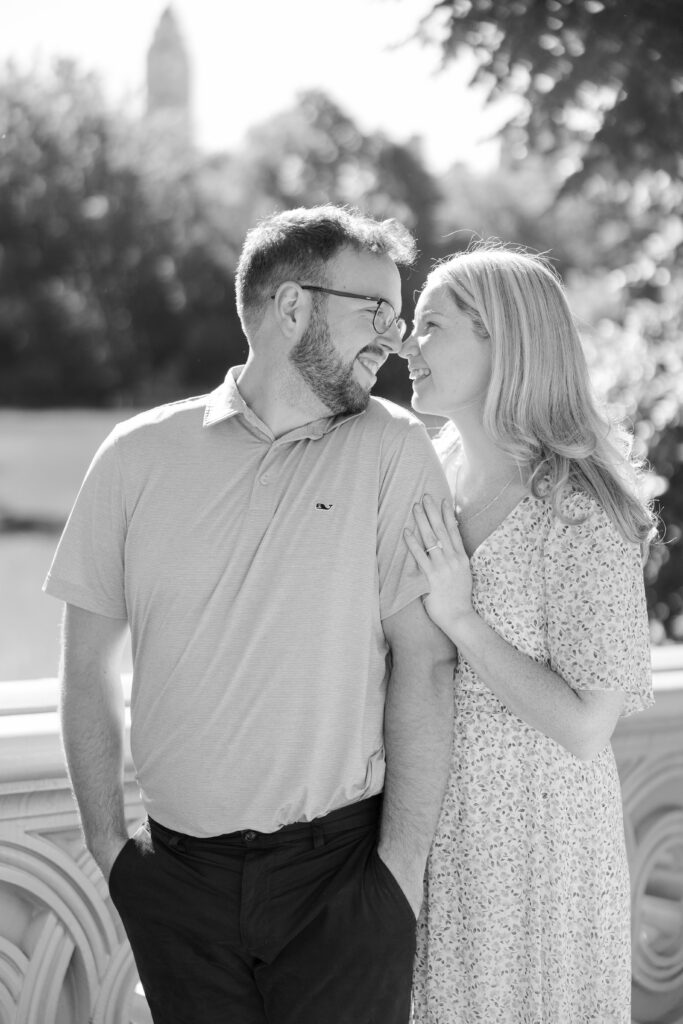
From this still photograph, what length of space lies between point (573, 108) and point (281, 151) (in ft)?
54.7

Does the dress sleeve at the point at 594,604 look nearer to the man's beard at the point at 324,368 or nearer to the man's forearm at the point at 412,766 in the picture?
the man's forearm at the point at 412,766

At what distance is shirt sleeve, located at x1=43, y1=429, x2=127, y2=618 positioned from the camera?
1.72m

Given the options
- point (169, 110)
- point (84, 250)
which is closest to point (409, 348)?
point (84, 250)

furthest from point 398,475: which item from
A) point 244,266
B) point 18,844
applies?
point 18,844

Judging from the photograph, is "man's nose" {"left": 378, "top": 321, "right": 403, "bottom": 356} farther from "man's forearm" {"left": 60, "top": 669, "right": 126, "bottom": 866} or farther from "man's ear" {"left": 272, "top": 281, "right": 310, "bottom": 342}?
"man's forearm" {"left": 60, "top": 669, "right": 126, "bottom": 866}

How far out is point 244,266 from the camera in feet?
5.82

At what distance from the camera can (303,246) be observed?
5.57ft

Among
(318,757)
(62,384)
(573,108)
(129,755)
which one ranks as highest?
(573,108)

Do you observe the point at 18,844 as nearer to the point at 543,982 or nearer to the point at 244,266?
the point at 543,982

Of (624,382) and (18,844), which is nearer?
(18,844)

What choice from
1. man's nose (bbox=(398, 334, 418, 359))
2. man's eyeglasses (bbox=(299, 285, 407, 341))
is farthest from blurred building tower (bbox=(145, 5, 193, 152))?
man's eyeglasses (bbox=(299, 285, 407, 341))

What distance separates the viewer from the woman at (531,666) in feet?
5.42

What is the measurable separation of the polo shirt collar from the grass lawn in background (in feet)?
31.4

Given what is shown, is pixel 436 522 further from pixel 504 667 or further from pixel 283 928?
pixel 283 928
